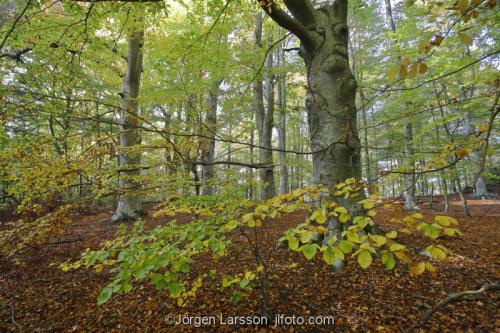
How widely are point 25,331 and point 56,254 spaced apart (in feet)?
9.31

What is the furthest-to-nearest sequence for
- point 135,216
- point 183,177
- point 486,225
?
point 135,216, point 486,225, point 183,177

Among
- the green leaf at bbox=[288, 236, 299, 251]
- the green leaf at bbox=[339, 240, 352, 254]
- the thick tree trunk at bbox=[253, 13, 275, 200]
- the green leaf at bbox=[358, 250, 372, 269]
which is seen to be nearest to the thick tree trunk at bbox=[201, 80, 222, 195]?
the thick tree trunk at bbox=[253, 13, 275, 200]

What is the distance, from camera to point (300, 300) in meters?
2.92

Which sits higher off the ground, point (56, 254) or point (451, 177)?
point (451, 177)

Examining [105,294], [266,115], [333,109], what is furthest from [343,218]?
[266,115]

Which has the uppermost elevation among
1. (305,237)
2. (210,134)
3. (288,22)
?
(288,22)

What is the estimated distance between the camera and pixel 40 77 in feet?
16.6

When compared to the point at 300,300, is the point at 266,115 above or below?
above

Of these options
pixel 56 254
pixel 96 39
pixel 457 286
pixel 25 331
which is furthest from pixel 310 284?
pixel 96 39

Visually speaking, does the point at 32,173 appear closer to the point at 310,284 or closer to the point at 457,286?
the point at 310,284

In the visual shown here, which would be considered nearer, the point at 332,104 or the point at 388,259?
the point at 388,259

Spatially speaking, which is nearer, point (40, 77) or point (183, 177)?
point (183, 177)

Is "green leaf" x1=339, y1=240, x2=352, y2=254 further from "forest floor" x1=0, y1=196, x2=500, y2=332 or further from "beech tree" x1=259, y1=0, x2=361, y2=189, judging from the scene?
"beech tree" x1=259, y1=0, x2=361, y2=189

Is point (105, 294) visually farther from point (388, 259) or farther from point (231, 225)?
point (388, 259)
